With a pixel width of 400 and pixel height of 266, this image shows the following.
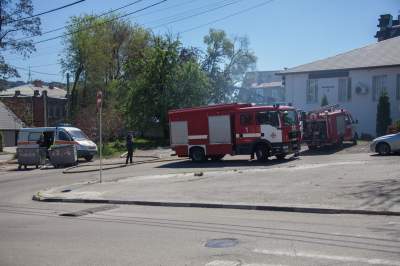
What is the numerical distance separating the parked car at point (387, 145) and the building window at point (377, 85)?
40.7 ft

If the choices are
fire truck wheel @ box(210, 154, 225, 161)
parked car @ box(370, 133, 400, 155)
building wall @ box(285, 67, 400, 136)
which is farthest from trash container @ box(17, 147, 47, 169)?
building wall @ box(285, 67, 400, 136)

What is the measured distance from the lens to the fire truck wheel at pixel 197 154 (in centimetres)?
2753

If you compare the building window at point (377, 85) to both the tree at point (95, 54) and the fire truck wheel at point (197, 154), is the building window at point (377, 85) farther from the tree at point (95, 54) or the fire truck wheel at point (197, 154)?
the tree at point (95, 54)

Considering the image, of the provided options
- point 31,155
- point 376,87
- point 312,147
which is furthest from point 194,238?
point 376,87

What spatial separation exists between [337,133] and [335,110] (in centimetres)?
164

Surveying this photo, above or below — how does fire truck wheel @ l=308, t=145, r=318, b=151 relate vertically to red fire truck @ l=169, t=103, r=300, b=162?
below

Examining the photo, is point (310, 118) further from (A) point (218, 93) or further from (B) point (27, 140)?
(A) point (218, 93)

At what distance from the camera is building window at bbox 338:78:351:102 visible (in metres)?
37.4

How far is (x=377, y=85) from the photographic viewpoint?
36.4 metres

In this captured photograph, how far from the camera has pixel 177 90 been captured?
44781 mm

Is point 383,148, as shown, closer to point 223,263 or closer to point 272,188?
point 272,188

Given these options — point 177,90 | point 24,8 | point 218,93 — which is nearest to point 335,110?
point 177,90

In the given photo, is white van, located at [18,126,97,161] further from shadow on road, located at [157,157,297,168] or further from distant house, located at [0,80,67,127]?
distant house, located at [0,80,67,127]

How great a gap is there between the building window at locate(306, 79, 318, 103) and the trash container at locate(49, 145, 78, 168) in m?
18.0
